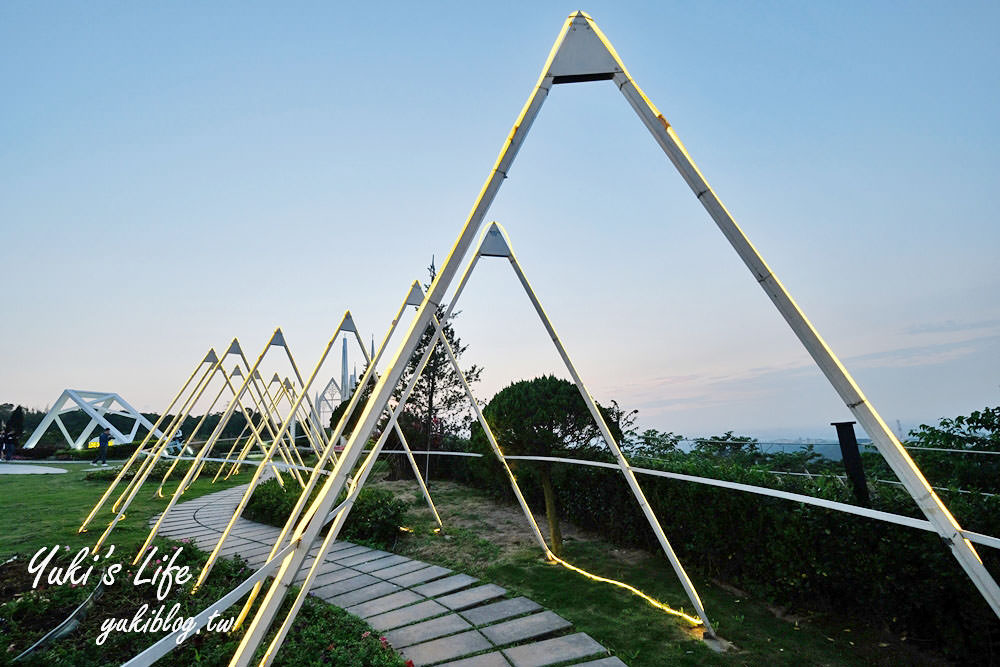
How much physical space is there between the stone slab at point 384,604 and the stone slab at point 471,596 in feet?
1.02

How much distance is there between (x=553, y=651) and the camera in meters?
3.67

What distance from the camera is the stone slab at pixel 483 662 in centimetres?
350

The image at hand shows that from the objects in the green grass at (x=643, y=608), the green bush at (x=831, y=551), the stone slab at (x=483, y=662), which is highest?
the green bush at (x=831, y=551)

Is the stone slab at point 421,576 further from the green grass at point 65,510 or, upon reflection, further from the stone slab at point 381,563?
the green grass at point 65,510

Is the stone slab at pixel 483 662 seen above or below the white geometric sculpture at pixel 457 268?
below

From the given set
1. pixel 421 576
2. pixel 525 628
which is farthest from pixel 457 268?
pixel 421 576

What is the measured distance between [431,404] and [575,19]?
11.5 metres

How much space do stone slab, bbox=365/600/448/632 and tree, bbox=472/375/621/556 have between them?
2.07 m

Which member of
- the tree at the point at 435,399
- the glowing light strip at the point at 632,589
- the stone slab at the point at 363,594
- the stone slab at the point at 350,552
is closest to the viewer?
the glowing light strip at the point at 632,589

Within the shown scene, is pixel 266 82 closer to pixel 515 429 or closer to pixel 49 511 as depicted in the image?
pixel 515 429

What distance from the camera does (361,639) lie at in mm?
3865

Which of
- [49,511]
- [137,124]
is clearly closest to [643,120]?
[137,124]

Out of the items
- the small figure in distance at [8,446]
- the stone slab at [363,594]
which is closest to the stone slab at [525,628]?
the stone slab at [363,594]

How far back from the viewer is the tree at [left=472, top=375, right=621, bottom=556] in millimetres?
6523
